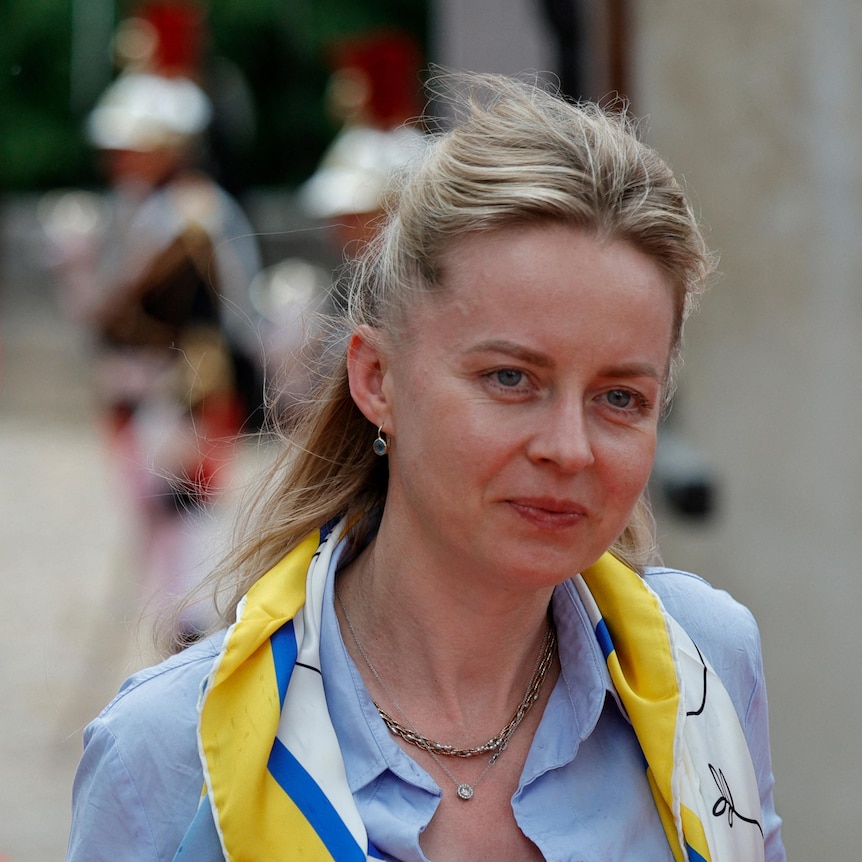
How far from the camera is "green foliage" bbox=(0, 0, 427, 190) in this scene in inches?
718

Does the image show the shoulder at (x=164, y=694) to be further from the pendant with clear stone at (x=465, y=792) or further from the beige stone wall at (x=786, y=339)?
the beige stone wall at (x=786, y=339)

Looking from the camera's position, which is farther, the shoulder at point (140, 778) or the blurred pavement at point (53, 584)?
the blurred pavement at point (53, 584)

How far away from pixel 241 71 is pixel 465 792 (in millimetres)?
18230

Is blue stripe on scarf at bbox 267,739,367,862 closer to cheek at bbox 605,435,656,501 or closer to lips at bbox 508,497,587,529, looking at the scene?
lips at bbox 508,497,587,529

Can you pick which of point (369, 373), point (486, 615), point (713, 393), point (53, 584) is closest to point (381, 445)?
point (369, 373)

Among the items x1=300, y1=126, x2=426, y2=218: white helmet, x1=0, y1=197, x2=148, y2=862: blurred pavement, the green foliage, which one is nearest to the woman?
x1=0, y1=197, x2=148, y2=862: blurred pavement

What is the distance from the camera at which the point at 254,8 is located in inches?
716

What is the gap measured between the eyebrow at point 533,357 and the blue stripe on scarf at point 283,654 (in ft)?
1.46

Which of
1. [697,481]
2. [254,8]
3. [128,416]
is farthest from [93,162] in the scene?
[697,481]

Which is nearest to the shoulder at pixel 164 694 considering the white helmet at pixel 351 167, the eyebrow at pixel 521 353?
the eyebrow at pixel 521 353

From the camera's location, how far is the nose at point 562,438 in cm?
165

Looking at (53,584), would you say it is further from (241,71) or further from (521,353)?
(241,71)

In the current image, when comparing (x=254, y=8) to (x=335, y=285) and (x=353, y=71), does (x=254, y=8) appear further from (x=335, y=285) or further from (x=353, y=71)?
(x=335, y=285)

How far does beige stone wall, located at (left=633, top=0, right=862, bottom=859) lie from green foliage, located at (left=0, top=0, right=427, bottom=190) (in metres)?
14.6
